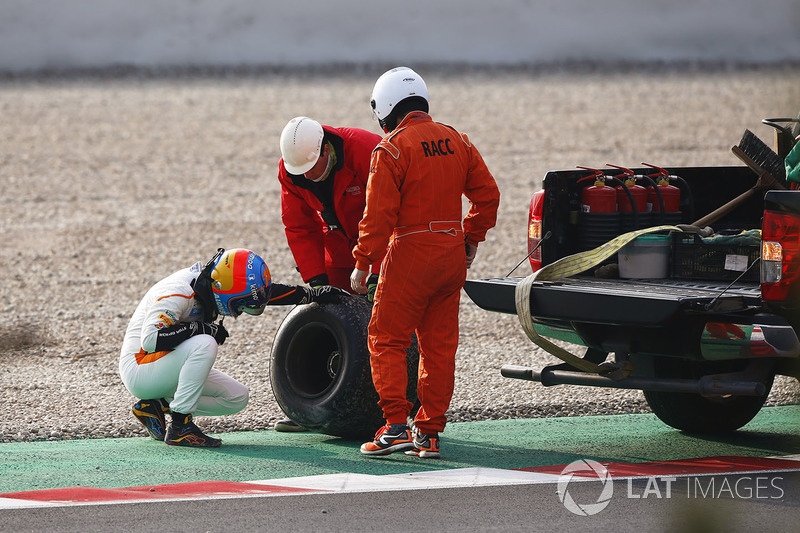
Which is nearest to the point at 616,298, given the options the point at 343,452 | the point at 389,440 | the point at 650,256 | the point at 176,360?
the point at 650,256

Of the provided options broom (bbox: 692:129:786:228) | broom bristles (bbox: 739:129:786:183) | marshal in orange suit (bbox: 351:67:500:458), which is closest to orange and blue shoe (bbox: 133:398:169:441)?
marshal in orange suit (bbox: 351:67:500:458)

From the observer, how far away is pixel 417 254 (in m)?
5.25

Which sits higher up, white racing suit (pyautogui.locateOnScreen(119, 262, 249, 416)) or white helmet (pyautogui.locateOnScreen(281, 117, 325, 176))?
white helmet (pyautogui.locateOnScreen(281, 117, 325, 176))

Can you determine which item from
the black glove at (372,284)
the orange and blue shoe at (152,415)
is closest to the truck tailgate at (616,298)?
the black glove at (372,284)

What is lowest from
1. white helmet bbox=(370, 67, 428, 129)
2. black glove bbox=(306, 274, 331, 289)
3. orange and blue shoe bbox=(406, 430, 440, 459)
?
orange and blue shoe bbox=(406, 430, 440, 459)

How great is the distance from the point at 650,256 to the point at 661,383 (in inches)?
35.5

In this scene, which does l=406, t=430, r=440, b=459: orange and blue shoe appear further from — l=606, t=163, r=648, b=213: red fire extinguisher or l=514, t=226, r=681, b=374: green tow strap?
l=606, t=163, r=648, b=213: red fire extinguisher

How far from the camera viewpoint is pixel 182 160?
66.6 ft

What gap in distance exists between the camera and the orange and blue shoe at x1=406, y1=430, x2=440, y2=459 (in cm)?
534

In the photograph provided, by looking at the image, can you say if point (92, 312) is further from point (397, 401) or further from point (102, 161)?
point (102, 161)

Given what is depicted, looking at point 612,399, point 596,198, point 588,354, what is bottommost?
point 612,399

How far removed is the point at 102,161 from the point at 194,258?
7.65m

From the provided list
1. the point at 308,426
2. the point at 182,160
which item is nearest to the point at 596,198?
the point at 308,426

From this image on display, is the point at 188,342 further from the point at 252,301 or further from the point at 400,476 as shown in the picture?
the point at 400,476
